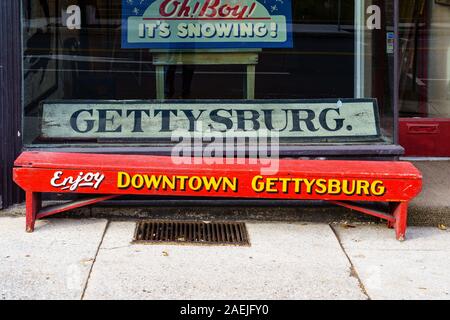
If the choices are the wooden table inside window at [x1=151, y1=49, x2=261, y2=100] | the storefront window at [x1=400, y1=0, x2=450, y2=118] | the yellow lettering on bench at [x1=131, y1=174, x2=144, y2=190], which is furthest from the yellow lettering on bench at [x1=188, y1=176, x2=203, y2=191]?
the storefront window at [x1=400, y1=0, x2=450, y2=118]

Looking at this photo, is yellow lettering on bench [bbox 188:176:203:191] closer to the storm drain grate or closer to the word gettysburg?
the word gettysburg

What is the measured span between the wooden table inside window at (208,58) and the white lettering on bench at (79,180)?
1712 millimetres

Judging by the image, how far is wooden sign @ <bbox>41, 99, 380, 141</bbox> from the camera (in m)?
6.11

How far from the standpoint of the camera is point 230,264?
4.91 meters

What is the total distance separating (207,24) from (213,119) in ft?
3.37

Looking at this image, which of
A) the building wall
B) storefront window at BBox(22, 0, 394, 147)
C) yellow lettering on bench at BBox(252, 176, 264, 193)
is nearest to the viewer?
yellow lettering on bench at BBox(252, 176, 264, 193)

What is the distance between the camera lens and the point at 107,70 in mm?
6742

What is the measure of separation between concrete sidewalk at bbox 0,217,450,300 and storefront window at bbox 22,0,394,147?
49.3 inches

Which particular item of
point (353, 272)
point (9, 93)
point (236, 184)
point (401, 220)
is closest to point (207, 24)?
point (9, 93)

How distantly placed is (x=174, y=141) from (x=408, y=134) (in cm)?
256

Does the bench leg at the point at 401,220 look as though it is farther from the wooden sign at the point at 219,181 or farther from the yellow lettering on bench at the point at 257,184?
the yellow lettering on bench at the point at 257,184

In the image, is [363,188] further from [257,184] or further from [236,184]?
[236,184]

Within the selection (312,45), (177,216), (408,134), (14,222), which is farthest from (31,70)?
(408,134)

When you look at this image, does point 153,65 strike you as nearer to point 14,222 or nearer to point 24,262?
point 14,222
